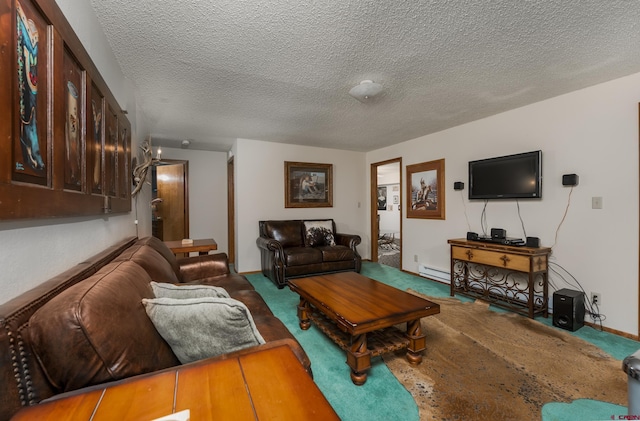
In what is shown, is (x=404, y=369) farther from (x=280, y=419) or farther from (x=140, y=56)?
(x=140, y=56)

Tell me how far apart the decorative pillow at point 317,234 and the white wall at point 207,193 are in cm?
200

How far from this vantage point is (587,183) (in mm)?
2592

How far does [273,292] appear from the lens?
358cm

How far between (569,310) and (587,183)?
1.24 meters

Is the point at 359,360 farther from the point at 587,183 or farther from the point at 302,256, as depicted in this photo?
the point at 587,183

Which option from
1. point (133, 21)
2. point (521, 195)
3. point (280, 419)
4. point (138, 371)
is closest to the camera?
point (280, 419)

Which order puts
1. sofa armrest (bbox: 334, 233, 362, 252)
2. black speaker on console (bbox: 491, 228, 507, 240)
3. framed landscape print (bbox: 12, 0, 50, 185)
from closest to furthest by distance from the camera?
framed landscape print (bbox: 12, 0, 50, 185) < black speaker on console (bbox: 491, 228, 507, 240) < sofa armrest (bbox: 334, 233, 362, 252)

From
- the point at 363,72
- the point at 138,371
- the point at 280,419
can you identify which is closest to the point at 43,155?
the point at 138,371

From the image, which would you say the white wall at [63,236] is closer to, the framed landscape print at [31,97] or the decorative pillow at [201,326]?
Answer: the framed landscape print at [31,97]

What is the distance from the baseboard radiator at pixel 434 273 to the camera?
3.90 meters

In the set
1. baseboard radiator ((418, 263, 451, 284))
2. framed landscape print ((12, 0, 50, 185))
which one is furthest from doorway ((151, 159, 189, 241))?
framed landscape print ((12, 0, 50, 185))

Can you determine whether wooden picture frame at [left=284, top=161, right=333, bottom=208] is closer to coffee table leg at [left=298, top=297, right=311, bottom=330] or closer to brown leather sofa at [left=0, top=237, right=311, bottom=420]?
coffee table leg at [left=298, top=297, right=311, bottom=330]

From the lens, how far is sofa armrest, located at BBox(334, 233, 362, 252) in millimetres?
4336

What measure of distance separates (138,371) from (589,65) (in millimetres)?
3503
